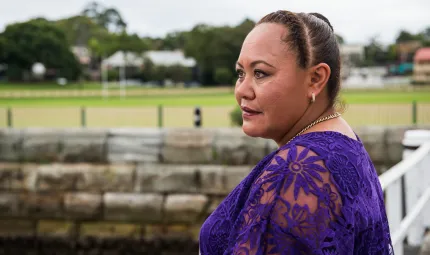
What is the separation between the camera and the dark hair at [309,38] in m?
1.37

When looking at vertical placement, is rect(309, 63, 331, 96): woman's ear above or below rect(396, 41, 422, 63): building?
above

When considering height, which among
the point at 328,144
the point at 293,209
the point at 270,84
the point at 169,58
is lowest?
the point at 169,58

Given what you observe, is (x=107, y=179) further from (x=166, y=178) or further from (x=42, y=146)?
(x=42, y=146)

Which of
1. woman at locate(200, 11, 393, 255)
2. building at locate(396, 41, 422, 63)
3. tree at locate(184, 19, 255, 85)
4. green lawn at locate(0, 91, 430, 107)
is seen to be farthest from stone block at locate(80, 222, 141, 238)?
building at locate(396, 41, 422, 63)

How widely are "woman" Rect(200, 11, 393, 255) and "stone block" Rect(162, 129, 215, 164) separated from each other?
7.05 meters

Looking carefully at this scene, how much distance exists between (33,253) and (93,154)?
5.77 ft

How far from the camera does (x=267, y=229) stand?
121 centimetres

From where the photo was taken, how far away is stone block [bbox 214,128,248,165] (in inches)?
332

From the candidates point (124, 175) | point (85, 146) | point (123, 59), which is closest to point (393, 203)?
point (124, 175)

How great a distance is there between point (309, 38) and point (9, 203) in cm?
818

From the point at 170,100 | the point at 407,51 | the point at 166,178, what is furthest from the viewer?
the point at 407,51

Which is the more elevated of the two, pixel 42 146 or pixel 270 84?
pixel 270 84

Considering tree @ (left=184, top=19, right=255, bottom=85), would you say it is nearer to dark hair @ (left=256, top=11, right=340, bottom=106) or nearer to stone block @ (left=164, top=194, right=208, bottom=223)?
stone block @ (left=164, top=194, right=208, bottom=223)

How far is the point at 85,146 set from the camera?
28.6 feet
